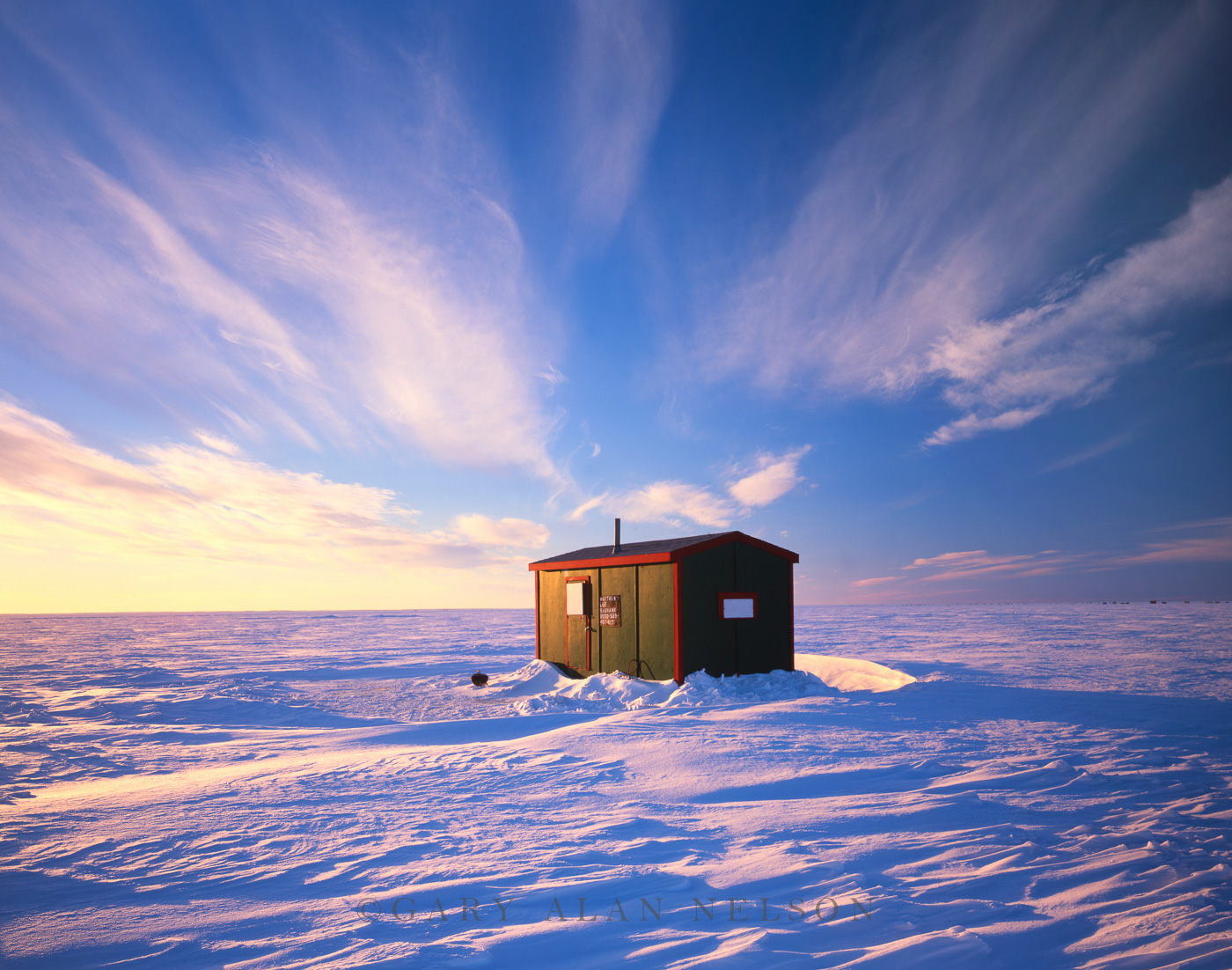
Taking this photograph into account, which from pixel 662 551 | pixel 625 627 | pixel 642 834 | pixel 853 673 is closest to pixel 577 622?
pixel 625 627

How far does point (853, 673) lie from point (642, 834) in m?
13.0

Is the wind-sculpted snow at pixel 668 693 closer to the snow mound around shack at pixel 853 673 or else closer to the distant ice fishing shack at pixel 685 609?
the distant ice fishing shack at pixel 685 609

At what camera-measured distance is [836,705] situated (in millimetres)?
12094

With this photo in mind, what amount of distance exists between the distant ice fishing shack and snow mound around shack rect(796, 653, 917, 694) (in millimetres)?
1986

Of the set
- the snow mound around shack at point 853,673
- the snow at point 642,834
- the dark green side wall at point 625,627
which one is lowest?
the snow mound around shack at point 853,673

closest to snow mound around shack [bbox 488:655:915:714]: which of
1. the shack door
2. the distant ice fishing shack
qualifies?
the distant ice fishing shack

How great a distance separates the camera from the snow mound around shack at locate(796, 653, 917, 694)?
16.0 m

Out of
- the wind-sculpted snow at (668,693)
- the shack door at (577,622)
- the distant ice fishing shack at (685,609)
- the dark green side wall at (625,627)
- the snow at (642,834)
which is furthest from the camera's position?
the shack door at (577,622)

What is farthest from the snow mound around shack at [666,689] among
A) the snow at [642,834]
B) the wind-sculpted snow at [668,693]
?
the snow at [642,834]

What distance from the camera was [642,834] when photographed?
5.99m

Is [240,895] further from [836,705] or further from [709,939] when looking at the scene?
[836,705]

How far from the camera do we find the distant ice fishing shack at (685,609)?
14.9 m

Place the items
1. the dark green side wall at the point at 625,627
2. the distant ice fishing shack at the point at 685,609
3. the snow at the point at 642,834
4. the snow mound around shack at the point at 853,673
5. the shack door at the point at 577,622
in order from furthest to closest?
the shack door at the point at 577,622, the snow mound around shack at the point at 853,673, the dark green side wall at the point at 625,627, the distant ice fishing shack at the point at 685,609, the snow at the point at 642,834

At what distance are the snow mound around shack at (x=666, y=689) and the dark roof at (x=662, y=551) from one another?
8.69 feet
